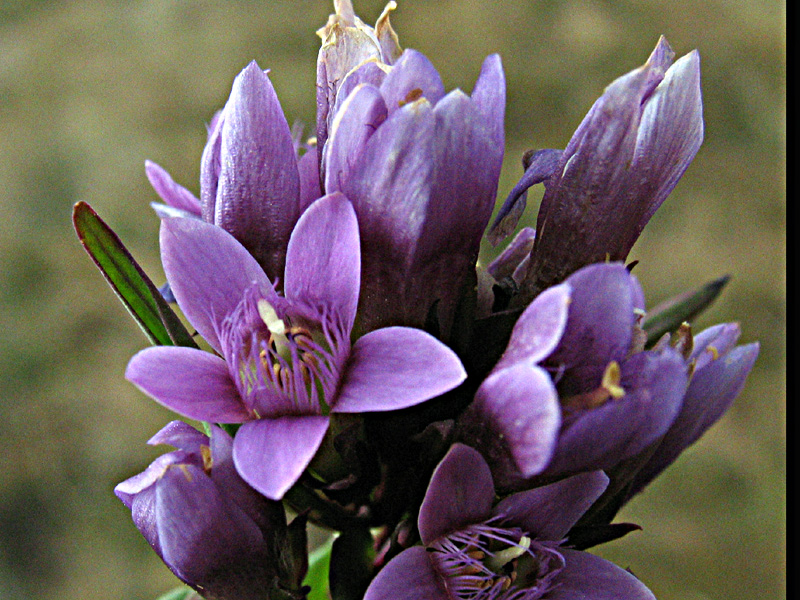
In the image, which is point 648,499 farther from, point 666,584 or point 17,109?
point 17,109

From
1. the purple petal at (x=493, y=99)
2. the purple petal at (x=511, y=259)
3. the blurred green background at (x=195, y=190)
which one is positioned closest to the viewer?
the purple petal at (x=493, y=99)

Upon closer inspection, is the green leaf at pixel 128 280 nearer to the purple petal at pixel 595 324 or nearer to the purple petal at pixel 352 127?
the purple petal at pixel 352 127

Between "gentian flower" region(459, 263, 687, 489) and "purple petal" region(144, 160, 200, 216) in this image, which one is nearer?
"gentian flower" region(459, 263, 687, 489)

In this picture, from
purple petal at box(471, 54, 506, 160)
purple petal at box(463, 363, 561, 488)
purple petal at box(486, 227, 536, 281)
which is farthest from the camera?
purple petal at box(486, 227, 536, 281)

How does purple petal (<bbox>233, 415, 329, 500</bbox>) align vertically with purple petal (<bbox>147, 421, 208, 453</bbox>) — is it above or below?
above

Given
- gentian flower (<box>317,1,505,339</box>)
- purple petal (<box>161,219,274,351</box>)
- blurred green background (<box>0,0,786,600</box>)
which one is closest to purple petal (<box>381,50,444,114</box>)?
gentian flower (<box>317,1,505,339</box>)

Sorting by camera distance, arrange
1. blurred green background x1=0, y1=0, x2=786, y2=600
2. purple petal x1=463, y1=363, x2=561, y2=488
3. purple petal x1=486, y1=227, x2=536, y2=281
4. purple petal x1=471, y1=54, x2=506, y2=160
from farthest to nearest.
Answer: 1. blurred green background x1=0, y1=0, x2=786, y2=600
2. purple petal x1=486, y1=227, x2=536, y2=281
3. purple petal x1=471, y1=54, x2=506, y2=160
4. purple petal x1=463, y1=363, x2=561, y2=488

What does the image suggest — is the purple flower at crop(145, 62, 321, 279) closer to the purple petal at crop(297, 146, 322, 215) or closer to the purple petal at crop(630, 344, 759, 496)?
the purple petal at crop(297, 146, 322, 215)

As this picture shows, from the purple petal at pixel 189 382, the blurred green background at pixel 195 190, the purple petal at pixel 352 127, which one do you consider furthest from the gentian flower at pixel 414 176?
the blurred green background at pixel 195 190
